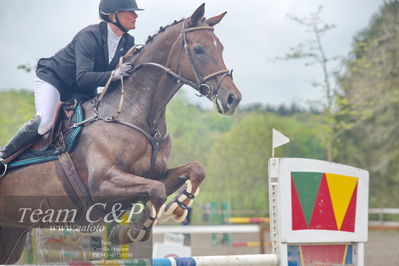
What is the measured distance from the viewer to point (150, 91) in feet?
12.1

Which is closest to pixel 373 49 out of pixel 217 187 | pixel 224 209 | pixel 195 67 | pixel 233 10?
pixel 224 209

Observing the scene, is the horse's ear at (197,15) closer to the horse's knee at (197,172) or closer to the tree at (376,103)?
the horse's knee at (197,172)

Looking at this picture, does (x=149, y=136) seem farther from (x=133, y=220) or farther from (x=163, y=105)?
(x=133, y=220)

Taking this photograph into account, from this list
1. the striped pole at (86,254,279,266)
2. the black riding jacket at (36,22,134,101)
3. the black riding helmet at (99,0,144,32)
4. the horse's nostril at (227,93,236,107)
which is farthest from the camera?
the black riding helmet at (99,0,144,32)

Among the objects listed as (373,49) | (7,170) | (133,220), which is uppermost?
(373,49)

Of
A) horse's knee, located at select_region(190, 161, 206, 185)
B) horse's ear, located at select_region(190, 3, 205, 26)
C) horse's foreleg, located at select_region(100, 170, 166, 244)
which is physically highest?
horse's ear, located at select_region(190, 3, 205, 26)

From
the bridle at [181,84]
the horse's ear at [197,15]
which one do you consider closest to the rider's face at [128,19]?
the bridle at [181,84]

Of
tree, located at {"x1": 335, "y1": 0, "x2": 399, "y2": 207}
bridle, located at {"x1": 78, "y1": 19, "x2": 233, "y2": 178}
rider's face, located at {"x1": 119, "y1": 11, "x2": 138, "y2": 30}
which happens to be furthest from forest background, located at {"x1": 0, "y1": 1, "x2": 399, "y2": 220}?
bridle, located at {"x1": 78, "y1": 19, "x2": 233, "y2": 178}

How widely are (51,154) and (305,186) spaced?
153 centimetres

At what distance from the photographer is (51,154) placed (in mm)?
3682

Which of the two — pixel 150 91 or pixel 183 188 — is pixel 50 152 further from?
pixel 183 188

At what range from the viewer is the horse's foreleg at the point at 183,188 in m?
3.51

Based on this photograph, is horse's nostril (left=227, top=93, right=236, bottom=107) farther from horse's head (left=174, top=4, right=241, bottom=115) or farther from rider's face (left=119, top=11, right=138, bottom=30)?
rider's face (left=119, top=11, right=138, bottom=30)

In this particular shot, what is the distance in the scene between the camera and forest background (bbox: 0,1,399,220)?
1249 centimetres
